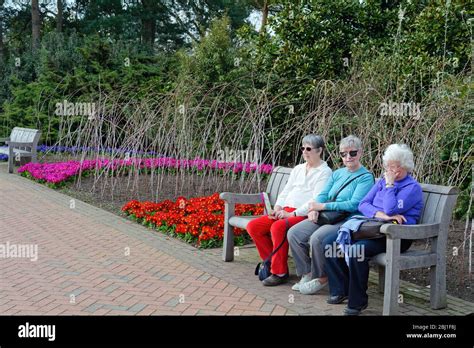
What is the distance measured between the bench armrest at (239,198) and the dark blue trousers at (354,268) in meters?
1.50

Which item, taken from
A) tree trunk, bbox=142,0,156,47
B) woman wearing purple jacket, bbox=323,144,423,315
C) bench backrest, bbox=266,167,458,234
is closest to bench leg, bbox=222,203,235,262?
woman wearing purple jacket, bbox=323,144,423,315

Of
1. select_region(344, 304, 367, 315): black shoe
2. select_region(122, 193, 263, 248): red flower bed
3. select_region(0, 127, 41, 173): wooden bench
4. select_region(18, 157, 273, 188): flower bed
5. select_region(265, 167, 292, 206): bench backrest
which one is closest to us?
select_region(344, 304, 367, 315): black shoe

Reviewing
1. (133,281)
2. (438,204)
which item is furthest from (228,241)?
(438,204)

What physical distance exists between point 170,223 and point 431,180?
3370 millimetres

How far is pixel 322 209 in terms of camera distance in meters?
4.61

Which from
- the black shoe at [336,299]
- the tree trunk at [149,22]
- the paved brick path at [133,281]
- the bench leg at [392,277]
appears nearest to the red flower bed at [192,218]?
the paved brick path at [133,281]

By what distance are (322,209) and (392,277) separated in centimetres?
95

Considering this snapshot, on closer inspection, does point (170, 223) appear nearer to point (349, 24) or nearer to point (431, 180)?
point (431, 180)

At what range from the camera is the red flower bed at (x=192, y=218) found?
20.9 ft

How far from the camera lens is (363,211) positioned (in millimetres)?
4395

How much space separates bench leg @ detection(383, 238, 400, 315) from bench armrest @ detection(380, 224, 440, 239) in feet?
0.19

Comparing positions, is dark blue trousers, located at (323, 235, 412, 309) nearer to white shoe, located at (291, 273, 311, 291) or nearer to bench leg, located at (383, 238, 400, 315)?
bench leg, located at (383, 238, 400, 315)

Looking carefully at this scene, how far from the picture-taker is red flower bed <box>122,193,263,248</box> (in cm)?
636

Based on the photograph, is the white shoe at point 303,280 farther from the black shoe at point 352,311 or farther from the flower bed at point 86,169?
the flower bed at point 86,169
